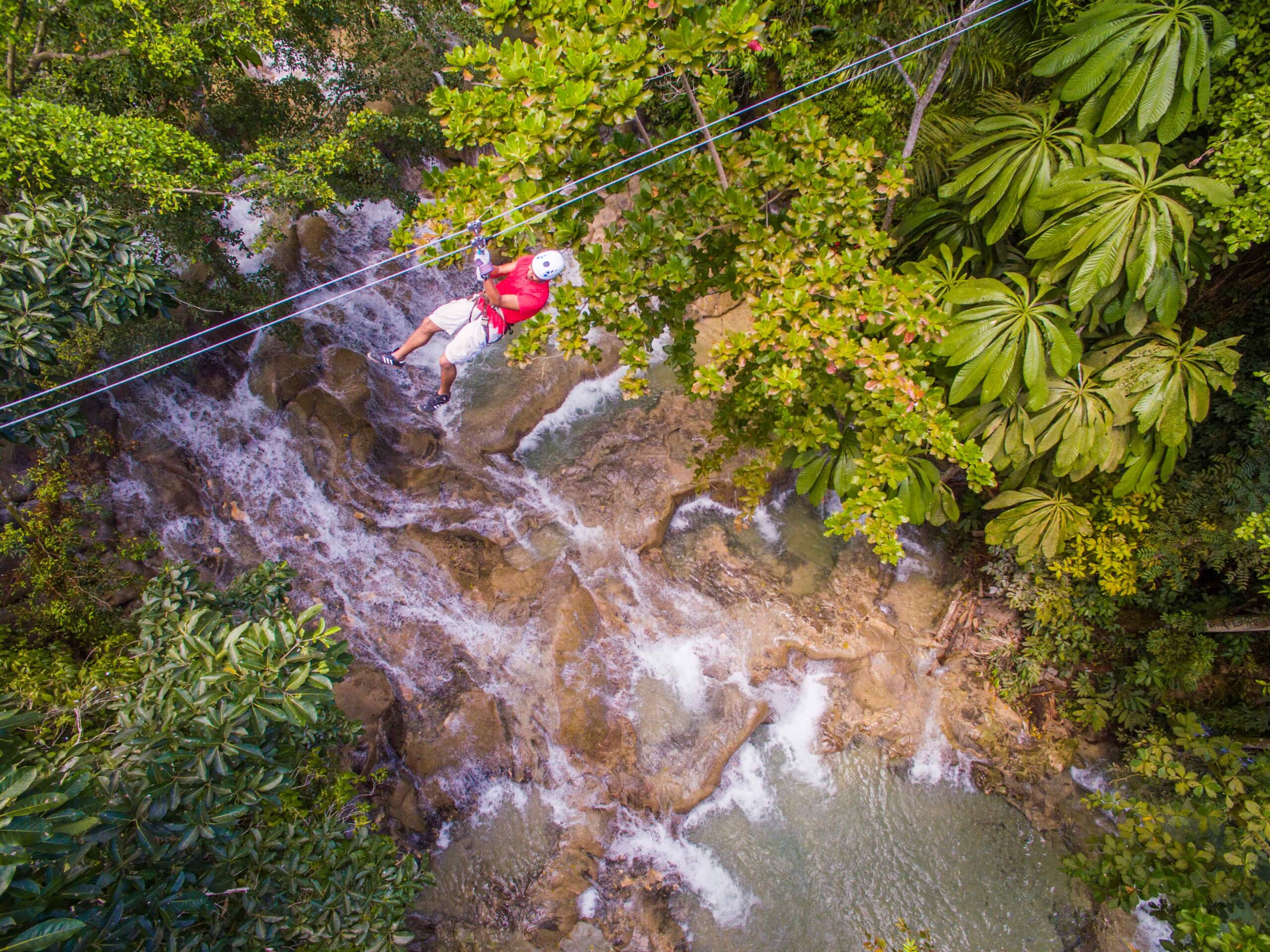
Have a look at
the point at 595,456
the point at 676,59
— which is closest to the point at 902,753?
the point at 595,456

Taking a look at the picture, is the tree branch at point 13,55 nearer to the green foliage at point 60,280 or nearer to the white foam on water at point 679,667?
the green foliage at point 60,280

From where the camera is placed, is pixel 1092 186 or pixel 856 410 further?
pixel 856 410

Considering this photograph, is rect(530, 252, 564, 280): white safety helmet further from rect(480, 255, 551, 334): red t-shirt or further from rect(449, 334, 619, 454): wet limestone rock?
rect(449, 334, 619, 454): wet limestone rock

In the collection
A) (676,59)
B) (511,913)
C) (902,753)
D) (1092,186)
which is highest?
(676,59)

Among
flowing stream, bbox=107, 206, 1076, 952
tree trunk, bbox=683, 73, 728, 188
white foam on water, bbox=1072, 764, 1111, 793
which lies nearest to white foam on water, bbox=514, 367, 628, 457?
flowing stream, bbox=107, 206, 1076, 952

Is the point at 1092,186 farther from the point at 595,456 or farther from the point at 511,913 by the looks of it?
the point at 511,913

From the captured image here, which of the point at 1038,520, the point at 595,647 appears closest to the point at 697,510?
the point at 595,647

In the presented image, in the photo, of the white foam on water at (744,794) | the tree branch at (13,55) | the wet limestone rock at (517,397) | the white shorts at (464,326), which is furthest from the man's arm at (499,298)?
the white foam on water at (744,794)
